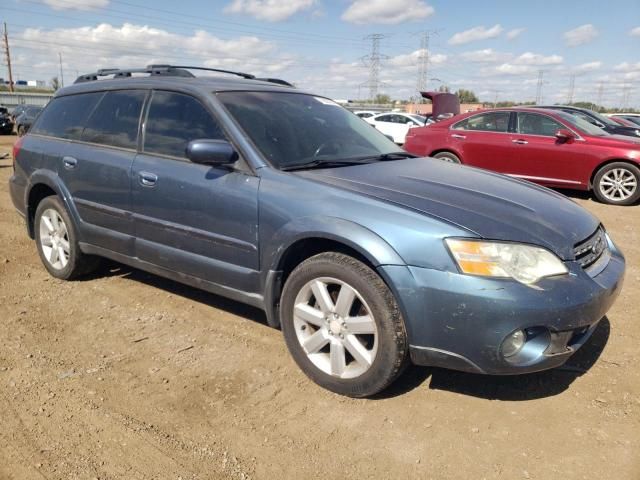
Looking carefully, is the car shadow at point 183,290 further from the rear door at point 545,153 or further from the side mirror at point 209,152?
the rear door at point 545,153

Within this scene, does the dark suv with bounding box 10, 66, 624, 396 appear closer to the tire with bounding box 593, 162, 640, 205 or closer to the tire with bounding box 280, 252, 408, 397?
the tire with bounding box 280, 252, 408, 397

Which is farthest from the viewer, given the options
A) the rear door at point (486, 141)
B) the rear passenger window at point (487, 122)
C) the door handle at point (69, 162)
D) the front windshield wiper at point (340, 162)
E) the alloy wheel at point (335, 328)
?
the rear passenger window at point (487, 122)

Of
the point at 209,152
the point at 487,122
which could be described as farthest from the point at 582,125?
the point at 209,152

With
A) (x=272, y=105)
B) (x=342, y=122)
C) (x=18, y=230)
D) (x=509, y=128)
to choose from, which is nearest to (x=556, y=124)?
(x=509, y=128)

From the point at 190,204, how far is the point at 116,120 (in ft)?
3.99

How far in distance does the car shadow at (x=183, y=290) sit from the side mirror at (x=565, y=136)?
6636 mm

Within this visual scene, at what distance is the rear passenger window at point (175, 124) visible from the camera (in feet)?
11.5

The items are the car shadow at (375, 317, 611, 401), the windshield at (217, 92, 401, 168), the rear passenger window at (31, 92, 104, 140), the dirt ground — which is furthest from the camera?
the rear passenger window at (31, 92, 104, 140)

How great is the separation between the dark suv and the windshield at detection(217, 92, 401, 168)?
15 mm

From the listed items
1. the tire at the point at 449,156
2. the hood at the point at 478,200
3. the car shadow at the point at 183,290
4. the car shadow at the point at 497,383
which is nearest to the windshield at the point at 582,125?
the tire at the point at 449,156

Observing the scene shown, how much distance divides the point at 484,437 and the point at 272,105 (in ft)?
8.03

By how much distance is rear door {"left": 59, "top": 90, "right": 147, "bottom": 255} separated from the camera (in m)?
3.90

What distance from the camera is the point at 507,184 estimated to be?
138 inches

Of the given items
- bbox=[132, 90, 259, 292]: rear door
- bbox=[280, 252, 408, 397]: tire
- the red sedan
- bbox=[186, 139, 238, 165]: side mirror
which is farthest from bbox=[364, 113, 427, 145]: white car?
bbox=[280, 252, 408, 397]: tire
